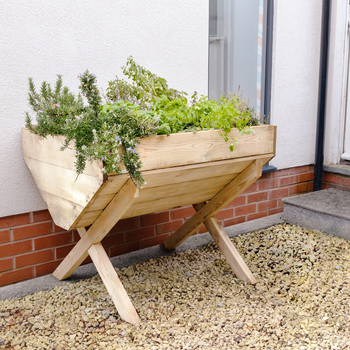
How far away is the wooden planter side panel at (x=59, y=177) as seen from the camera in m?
1.79

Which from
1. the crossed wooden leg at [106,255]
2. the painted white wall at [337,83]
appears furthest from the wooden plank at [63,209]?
the painted white wall at [337,83]

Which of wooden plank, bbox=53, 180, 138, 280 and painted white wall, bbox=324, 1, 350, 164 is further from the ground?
painted white wall, bbox=324, 1, 350, 164

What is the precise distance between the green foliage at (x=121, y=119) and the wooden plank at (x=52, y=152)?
0.11 feet

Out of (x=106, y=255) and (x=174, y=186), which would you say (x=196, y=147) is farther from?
(x=106, y=255)

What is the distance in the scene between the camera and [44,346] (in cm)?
189

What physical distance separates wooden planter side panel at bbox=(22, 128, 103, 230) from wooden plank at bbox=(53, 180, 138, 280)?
0.14 meters

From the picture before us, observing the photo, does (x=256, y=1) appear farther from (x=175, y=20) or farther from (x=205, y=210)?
(x=205, y=210)

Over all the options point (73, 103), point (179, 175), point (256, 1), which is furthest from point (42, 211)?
point (256, 1)

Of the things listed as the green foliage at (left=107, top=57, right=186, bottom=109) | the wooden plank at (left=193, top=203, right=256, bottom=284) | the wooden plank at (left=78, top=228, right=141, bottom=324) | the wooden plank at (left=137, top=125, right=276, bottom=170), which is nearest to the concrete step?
the wooden plank at (left=193, top=203, right=256, bottom=284)

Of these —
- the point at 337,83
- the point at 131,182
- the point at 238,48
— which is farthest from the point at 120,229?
the point at 337,83

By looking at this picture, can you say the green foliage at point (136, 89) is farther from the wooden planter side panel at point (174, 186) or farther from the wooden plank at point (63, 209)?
the wooden plank at point (63, 209)

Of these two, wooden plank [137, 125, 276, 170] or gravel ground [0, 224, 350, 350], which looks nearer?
wooden plank [137, 125, 276, 170]

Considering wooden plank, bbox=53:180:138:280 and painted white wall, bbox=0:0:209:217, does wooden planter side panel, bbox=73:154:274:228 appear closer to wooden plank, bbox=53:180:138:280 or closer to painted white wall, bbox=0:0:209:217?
wooden plank, bbox=53:180:138:280

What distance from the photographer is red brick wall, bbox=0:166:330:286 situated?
7.97 feet
